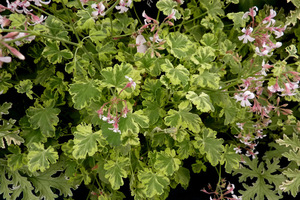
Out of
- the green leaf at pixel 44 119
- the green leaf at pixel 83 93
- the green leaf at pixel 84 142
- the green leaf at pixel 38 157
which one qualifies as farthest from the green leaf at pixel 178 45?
the green leaf at pixel 38 157

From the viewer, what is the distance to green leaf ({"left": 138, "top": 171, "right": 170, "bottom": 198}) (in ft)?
4.28

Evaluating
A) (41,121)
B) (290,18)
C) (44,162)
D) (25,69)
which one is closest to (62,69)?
(25,69)

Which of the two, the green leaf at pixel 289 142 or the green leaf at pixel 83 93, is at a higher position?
the green leaf at pixel 83 93

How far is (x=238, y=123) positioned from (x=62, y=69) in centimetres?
104

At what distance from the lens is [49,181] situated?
1.55 m

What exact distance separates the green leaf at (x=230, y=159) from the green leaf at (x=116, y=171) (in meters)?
0.54

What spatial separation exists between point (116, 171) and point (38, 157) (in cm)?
37

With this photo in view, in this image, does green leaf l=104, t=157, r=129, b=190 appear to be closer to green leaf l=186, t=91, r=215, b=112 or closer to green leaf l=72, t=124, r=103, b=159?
green leaf l=72, t=124, r=103, b=159

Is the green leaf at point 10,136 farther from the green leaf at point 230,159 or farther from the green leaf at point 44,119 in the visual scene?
the green leaf at point 230,159

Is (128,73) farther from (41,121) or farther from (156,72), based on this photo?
(41,121)

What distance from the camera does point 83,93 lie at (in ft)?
3.80

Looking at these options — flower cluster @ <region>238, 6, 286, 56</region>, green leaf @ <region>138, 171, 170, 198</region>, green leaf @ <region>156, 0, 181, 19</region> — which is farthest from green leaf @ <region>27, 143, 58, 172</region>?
flower cluster @ <region>238, 6, 286, 56</region>

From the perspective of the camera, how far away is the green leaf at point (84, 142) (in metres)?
1.20

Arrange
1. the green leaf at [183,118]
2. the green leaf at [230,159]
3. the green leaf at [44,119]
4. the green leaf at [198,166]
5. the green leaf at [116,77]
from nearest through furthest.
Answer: the green leaf at [116,77] < the green leaf at [183,118] < the green leaf at [44,119] < the green leaf at [230,159] < the green leaf at [198,166]
